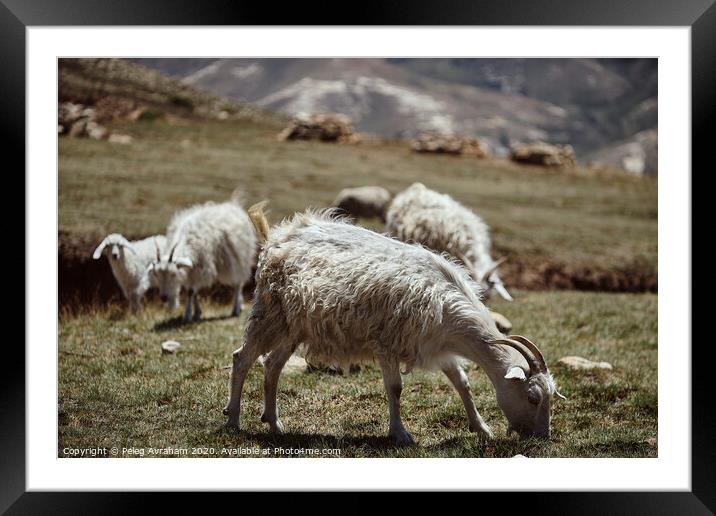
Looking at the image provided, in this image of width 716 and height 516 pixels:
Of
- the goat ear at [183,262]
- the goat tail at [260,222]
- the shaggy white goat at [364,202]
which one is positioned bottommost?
the goat ear at [183,262]

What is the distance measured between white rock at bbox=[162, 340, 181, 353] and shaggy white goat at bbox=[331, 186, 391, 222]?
40.9ft

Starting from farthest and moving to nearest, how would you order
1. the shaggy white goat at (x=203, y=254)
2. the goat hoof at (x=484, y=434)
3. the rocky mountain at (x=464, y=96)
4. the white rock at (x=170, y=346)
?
the rocky mountain at (x=464, y=96) → the shaggy white goat at (x=203, y=254) → the white rock at (x=170, y=346) → the goat hoof at (x=484, y=434)

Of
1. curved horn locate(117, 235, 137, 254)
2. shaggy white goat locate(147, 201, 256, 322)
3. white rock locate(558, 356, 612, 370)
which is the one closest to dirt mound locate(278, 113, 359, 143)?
shaggy white goat locate(147, 201, 256, 322)

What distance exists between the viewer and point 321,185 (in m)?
24.6

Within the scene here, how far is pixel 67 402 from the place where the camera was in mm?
7812

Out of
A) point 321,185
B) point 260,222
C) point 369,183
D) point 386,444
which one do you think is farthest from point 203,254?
point 369,183

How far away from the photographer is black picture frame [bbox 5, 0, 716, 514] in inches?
275

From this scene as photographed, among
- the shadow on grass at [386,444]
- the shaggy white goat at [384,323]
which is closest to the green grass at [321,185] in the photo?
the shaggy white goat at [384,323]

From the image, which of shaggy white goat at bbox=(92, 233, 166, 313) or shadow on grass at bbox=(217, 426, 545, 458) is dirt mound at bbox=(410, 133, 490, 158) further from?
shadow on grass at bbox=(217, 426, 545, 458)

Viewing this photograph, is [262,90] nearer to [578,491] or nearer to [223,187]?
[223,187]

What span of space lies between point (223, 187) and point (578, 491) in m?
16.6

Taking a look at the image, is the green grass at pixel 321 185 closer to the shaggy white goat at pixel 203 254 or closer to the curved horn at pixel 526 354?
the shaggy white goat at pixel 203 254
